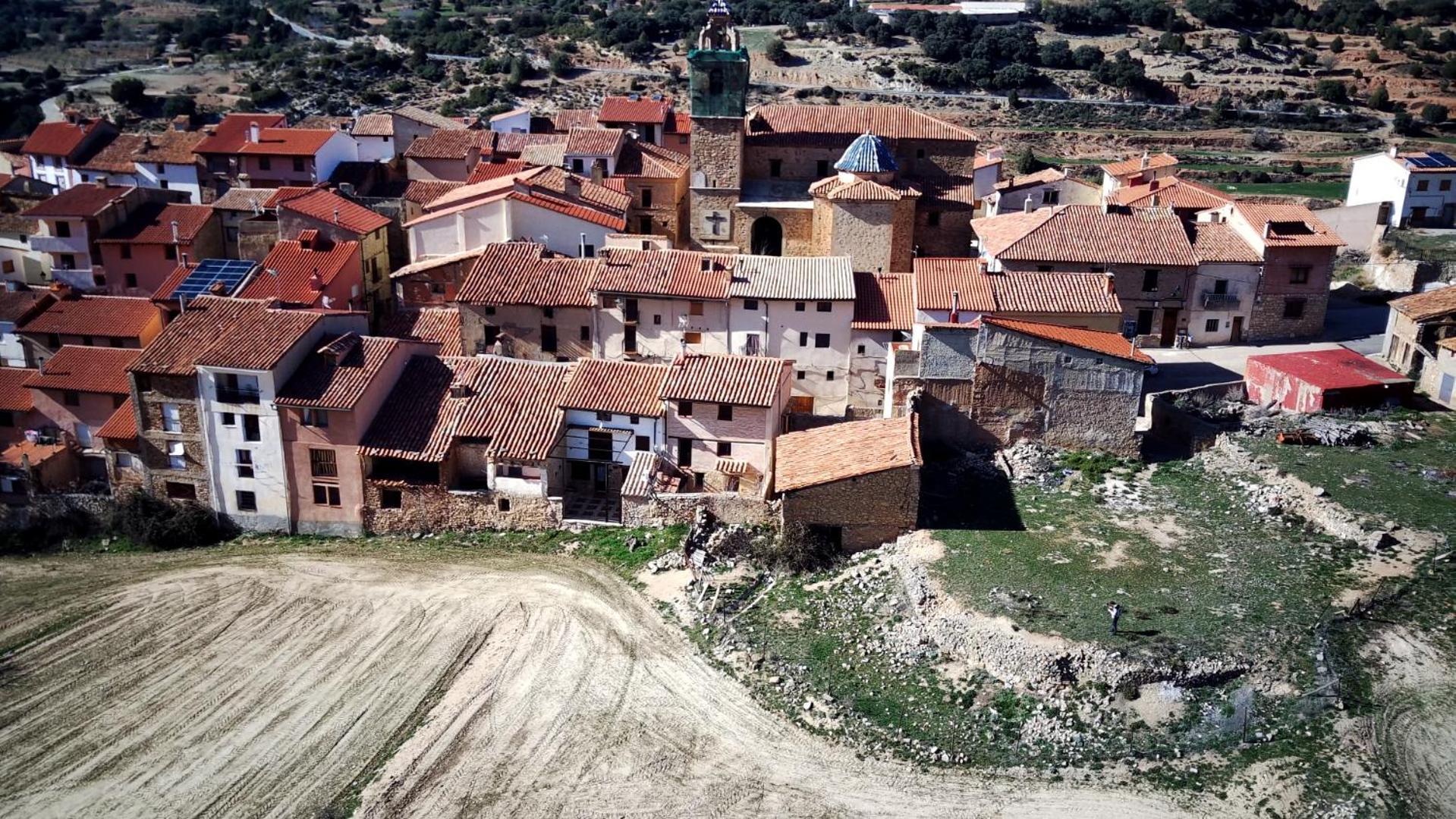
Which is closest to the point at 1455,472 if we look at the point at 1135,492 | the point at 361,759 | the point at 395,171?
the point at 1135,492

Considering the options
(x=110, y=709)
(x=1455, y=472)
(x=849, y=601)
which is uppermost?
(x=1455, y=472)

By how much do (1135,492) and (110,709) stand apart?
84.6 feet

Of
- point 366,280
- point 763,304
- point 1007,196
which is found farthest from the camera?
point 1007,196

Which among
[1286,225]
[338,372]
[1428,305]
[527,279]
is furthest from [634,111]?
[1428,305]

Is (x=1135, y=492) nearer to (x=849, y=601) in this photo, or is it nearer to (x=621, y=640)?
(x=849, y=601)

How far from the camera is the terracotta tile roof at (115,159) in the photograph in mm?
63531

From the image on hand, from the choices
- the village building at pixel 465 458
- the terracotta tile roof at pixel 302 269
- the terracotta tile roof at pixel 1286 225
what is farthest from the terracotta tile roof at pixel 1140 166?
the terracotta tile roof at pixel 302 269

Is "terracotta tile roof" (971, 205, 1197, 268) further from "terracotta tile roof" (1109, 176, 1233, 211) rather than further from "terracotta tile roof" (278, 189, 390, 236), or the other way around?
"terracotta tile roof" (278, 189, 390, 236)

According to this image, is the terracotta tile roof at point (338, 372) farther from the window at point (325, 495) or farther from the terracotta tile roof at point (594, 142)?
the terracotta tile roof at point (594, 142)

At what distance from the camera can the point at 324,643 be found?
29844 millimetres

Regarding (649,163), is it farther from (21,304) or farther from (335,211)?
(21,304)

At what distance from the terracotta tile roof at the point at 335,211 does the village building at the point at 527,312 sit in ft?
25.7

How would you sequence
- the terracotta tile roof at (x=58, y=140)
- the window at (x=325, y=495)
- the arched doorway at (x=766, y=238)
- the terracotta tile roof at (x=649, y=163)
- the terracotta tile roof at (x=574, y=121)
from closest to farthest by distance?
the window at (x=325, y=495), the arched doorway at (x=766, y=238), the terracotta tile roof at (x=649, y=163), the terracotta tile roof at (x=574, y=121), the terracotta tile roof at (x=58, y=140)

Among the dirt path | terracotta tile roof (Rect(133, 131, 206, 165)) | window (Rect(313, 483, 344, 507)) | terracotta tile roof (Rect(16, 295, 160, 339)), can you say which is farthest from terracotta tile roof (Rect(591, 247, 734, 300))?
terracotta tile roof (Rect(133, 131, 206, 165))
